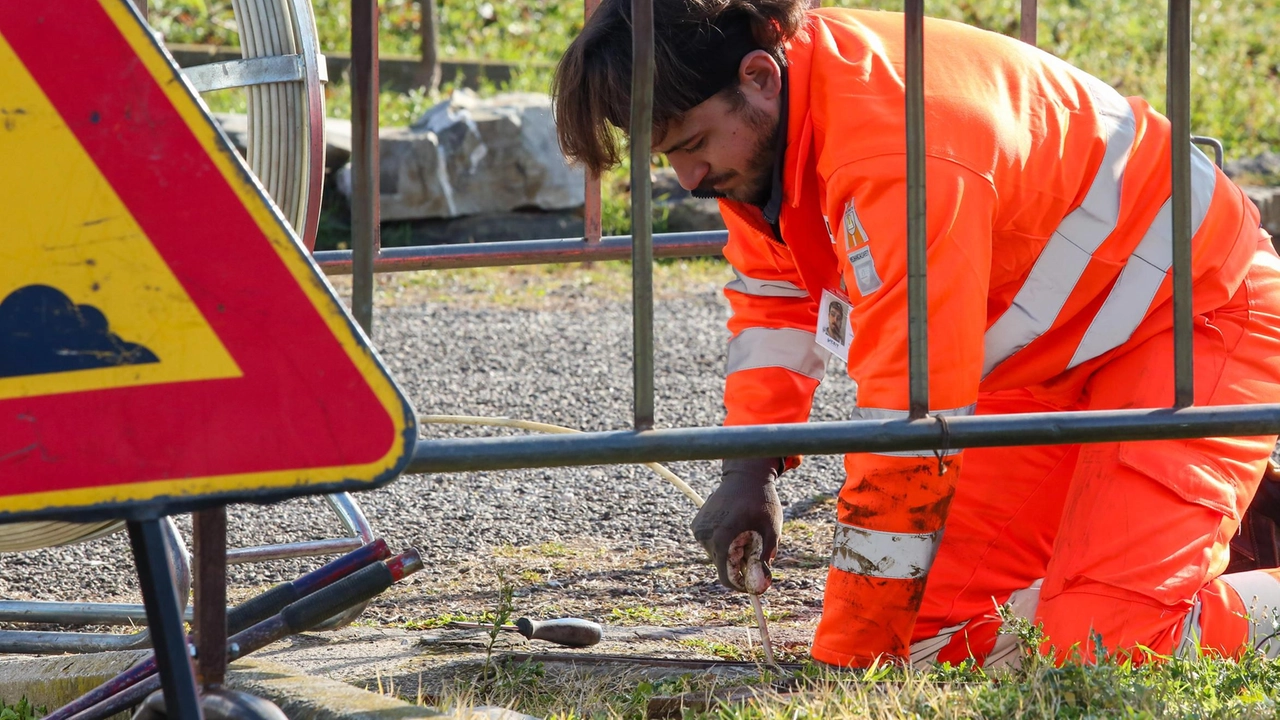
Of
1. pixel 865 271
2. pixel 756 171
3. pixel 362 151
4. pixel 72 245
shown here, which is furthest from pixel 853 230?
pixel 72 245

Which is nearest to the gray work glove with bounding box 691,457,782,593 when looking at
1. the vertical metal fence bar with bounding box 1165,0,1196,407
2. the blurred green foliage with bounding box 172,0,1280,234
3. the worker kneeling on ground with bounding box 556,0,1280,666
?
the worker kneeling on ground with bounding box 556,0,1280,666

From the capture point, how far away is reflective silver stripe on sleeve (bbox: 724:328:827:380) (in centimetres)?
287

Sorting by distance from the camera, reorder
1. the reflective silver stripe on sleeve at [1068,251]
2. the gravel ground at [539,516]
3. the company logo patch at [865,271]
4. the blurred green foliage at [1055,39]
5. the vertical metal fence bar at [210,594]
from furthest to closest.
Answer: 1. the blurred green foliage at [1055,39]
2. the gravel ground at [539,516]
3. the reflective silver stripe on sleeve at [1068,251]
4. the company logo patch at [865,271]
5. the vertical metal fence bar at [210,594]

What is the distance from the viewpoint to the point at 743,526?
266 centimetres

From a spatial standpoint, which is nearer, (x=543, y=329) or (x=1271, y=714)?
(x=1271, y=714)

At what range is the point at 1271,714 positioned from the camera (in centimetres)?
170

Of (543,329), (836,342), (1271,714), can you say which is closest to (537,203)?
(543,329)

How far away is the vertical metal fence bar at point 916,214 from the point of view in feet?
5.74

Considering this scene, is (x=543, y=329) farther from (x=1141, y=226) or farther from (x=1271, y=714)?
(x=1271, y=714)

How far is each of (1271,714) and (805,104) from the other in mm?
1262

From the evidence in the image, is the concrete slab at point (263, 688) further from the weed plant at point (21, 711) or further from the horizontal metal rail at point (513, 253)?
the horizontal metal rail at point (513, 253)

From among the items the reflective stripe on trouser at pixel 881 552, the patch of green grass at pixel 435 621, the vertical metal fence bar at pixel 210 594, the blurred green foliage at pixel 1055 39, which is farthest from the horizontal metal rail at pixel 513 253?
the blurred green foliage at pixel 1055 39

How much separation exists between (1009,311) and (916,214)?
0.80m

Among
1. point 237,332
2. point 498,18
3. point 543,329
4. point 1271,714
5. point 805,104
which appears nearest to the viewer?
point 237,332
